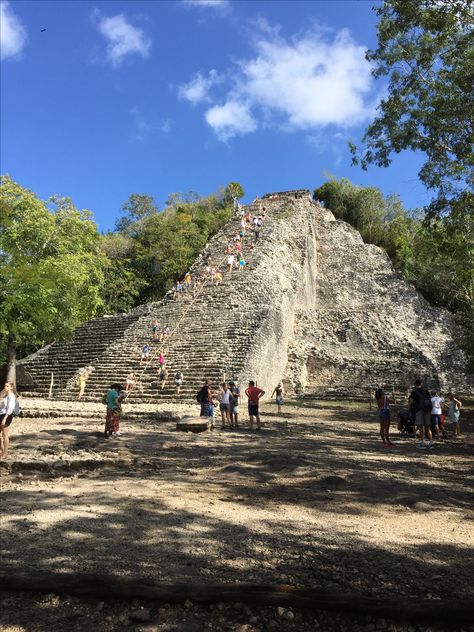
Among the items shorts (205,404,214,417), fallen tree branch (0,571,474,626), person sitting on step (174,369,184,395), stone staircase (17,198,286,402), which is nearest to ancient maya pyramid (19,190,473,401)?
stone staircase (17,198,286,402)

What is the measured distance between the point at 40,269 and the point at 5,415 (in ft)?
38.2

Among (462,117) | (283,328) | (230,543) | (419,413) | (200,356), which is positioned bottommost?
(230,543)

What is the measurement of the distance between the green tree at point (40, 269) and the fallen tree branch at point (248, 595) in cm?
1560

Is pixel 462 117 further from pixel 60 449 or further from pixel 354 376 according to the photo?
pixel 354 376

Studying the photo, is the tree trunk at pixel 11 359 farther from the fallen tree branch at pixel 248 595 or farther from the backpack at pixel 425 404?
the fallen tree branch at pixel 248 595

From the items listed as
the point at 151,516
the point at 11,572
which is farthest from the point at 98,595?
the point at 151,516

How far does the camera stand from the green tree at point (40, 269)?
57.9ft

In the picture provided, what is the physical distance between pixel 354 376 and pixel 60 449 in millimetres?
16640

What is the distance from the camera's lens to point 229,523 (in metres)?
4.79

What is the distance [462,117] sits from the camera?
1082 centimetres

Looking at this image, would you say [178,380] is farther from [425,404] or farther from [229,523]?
[229,523]

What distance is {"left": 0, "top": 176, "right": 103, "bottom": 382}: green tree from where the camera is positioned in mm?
17641

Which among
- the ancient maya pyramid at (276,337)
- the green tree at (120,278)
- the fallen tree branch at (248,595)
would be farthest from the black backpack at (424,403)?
the green tree at (120,278)

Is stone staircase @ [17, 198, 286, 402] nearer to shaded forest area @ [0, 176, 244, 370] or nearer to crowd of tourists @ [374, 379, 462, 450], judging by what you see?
shaded forest area @ [0, 176, 244, 370]
